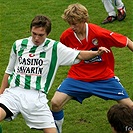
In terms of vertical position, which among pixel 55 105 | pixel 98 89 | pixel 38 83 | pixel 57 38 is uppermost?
pixel 38 83

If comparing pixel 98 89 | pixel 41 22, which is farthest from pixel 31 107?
pixel 98 89

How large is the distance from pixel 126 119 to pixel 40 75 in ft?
6.53

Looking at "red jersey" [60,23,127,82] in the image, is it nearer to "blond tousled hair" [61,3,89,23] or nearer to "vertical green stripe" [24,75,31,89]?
"blond tousled hair" [61,3,89,23]

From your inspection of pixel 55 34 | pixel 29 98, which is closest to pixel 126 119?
pixel 29 98

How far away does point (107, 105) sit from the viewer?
9086 millimetres

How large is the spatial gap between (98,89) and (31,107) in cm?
120

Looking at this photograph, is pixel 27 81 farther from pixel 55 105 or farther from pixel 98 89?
pixel 98 89

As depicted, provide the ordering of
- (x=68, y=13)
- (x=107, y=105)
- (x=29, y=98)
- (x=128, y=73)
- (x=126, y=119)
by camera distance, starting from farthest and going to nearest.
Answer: (x=128, y=73) → (x=107, y=105) → (x=68, y=13) → (x=29, y=98) → (x=126, y=119)

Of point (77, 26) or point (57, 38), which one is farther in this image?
point (57, 38)

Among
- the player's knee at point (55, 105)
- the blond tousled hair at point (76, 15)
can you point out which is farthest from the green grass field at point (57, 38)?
the blond tousled hair at point (76, 15)

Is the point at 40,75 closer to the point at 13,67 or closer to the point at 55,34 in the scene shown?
the point at 13,67

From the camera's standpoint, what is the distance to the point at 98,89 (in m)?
7.88

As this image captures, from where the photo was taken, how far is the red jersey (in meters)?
7.77

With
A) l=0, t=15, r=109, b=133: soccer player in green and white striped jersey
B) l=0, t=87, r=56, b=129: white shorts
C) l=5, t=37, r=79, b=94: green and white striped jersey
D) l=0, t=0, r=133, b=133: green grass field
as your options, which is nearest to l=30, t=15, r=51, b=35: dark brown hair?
l=0, t=15, r=109, b=133: soccer player in green and white striped jersey
